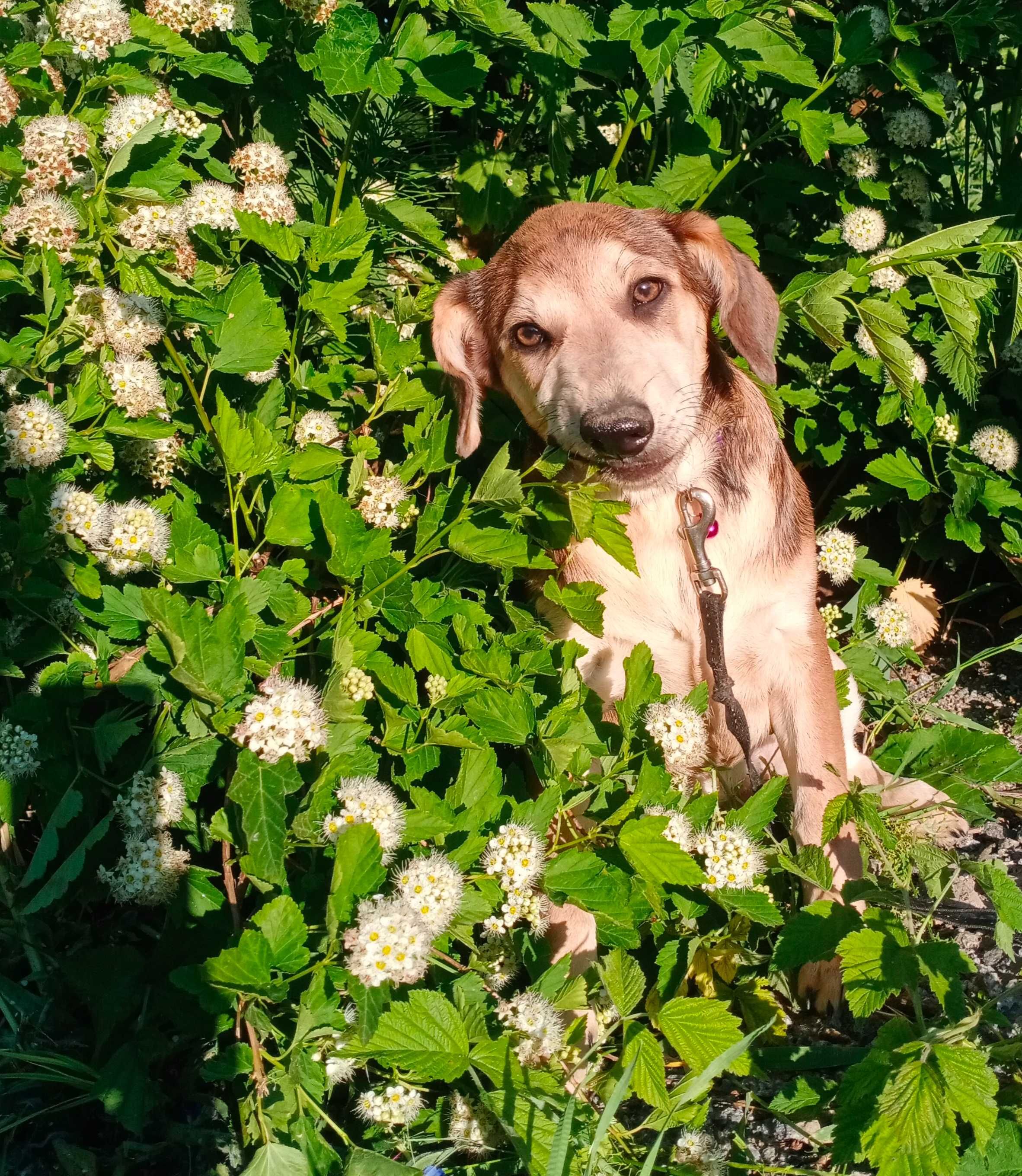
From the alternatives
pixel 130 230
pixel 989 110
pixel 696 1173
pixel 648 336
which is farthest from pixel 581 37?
pixel 696 1173

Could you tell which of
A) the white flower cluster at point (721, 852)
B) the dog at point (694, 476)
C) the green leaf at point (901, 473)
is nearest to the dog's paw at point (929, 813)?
the dog at point (694, 476)

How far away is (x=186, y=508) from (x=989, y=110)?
3.31 m

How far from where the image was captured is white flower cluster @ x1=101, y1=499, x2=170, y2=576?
2.20 m

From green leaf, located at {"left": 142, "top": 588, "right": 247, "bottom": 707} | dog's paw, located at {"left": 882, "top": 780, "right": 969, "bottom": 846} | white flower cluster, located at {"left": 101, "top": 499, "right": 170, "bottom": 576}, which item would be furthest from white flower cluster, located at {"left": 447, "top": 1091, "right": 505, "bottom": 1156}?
dog's paw, located at {"left": 882, "top": 780, "right": 969, "bottom": 846}

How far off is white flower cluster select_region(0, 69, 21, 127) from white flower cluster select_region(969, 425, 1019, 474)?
10.1ft

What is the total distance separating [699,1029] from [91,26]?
8.16ft

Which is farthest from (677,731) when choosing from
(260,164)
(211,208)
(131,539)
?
(260,164)

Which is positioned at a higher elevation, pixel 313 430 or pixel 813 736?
pixel 313 430

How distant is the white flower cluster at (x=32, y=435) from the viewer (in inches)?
82.1

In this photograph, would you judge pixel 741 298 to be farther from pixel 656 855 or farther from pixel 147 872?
pixel 147 872

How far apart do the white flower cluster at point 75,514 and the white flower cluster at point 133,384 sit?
0.24m

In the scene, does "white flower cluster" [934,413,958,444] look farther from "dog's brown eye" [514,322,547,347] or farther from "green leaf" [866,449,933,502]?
"dog's brown eye" [514,322,547,347]

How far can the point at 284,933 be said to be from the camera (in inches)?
71.6

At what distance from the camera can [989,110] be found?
3799 mm
